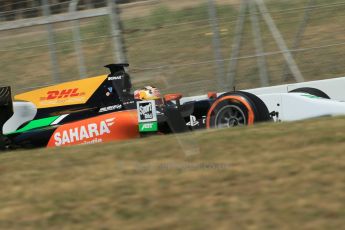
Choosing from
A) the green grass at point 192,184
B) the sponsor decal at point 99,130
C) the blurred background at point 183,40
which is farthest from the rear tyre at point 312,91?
the green grass at point 192,184

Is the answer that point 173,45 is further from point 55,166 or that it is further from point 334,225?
point 334,225

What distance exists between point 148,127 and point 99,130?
70 centimetres

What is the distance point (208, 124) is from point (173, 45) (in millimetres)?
4458

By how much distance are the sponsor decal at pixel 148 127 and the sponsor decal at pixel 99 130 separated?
0.38 feet

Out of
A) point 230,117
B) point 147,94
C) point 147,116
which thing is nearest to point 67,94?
point 147,94

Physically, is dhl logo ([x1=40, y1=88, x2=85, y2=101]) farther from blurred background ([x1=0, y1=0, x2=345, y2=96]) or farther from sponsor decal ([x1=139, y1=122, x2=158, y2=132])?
blurred background ([x1=0, y1=0, x2=345, y2=96])

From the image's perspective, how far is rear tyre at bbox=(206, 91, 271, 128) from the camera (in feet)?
24.1

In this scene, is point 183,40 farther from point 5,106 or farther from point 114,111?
point 5,106

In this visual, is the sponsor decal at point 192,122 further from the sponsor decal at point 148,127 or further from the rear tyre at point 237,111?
the sponsor decal at point 148,127

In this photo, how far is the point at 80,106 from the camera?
8.38 m

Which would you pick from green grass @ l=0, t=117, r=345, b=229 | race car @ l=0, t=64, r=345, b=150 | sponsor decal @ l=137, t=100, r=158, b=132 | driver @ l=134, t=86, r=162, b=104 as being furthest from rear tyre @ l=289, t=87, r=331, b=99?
green grass @ l=0, t=117, r=345, b=229

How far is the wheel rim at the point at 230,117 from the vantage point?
747 cm

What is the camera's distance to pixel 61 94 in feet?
28.0

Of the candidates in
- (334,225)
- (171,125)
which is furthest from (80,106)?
(334,225)
